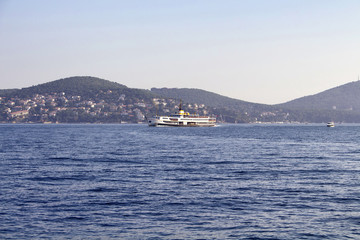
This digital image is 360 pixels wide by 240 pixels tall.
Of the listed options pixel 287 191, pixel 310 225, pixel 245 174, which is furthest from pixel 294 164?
pixel 310 225

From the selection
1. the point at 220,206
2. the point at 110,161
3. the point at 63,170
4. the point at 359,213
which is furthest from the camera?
the point at 110,161

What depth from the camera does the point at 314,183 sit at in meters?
31.8

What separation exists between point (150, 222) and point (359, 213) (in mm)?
10473

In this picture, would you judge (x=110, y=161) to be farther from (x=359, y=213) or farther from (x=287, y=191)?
(x=359, y=213)

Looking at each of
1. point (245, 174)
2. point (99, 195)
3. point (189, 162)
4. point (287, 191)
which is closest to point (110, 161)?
point (189, 162)

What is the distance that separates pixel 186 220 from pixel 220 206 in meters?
3.46

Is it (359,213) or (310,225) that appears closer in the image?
(310,225)

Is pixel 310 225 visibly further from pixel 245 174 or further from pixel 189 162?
pixel 189 162

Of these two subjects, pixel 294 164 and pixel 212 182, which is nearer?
pixel 212 182

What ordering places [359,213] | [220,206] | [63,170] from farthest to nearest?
[63,170]
[220,206]
[359,213]

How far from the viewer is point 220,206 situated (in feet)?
77.8

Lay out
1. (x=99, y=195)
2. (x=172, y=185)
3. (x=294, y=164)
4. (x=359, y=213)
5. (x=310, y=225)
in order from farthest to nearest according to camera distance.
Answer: (x=294, y=164)
(x=172, y=185)
(x=99, y=195)
(x=359, y=213)
(x=310, y=225)

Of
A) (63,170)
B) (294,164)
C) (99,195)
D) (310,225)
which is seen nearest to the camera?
(310,225)

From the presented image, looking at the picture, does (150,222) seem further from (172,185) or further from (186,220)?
(172,185)
